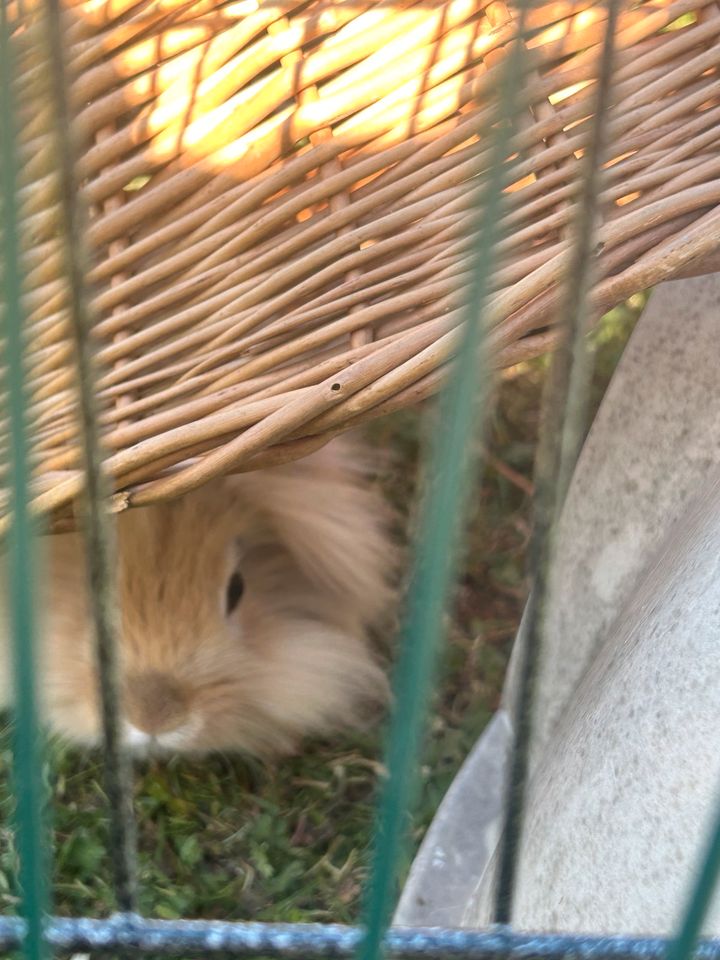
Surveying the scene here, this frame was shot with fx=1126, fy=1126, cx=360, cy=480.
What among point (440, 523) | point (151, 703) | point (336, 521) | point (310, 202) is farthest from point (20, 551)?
point (336, 521)

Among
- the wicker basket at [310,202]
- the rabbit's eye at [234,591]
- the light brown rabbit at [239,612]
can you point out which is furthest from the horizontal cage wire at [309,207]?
the rabbit's eye at [234,591]

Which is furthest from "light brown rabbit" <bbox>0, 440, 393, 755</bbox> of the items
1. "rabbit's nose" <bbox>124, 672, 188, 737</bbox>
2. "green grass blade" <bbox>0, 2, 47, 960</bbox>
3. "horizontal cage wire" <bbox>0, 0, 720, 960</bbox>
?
"green grass blade" <bbox>0, 2, 47, 960</bbox>

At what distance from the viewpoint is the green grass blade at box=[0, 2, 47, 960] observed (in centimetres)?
42

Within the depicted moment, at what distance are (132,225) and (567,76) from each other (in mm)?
433

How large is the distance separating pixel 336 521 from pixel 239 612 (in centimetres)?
17

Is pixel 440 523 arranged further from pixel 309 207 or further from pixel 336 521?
pixel 336 521

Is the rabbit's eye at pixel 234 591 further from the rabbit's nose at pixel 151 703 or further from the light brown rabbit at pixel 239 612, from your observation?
the rabbit's nose at pixel 151 703

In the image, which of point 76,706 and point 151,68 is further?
point 76,706

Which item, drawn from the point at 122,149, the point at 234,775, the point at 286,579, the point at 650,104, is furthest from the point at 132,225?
the point at 234,775

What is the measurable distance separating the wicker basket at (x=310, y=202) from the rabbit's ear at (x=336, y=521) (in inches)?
14.7

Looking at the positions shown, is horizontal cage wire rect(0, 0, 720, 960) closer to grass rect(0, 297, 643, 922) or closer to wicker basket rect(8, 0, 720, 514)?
wicker basket rect(8, 0, 720, 514)

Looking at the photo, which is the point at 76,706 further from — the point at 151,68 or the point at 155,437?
the point at 151,68

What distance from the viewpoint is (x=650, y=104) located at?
1.00 m

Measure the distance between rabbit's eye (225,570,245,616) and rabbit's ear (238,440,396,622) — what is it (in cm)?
8
